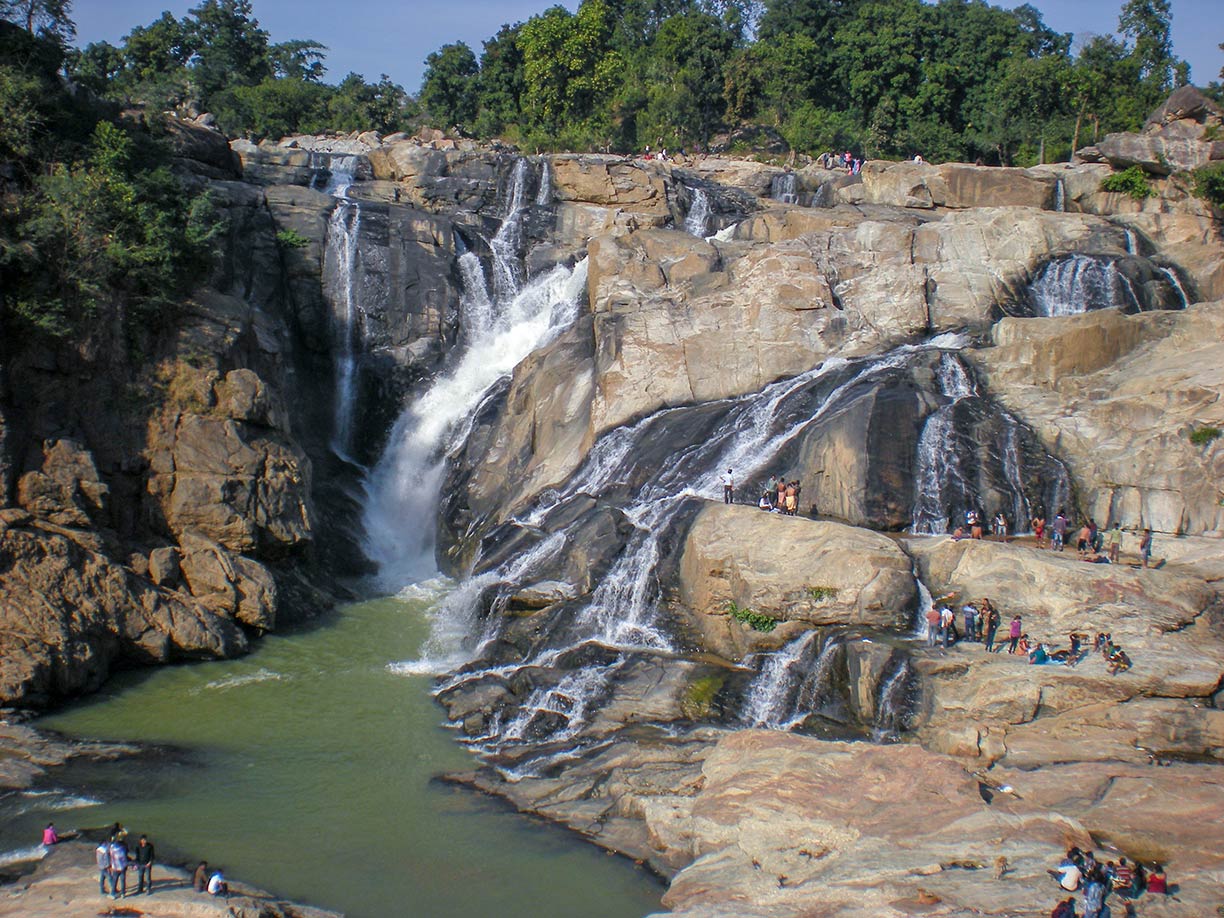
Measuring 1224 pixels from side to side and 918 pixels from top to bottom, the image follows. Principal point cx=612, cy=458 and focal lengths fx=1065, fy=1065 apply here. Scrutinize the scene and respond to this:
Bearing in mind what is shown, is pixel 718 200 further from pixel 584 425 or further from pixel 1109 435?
pixel 1109 435

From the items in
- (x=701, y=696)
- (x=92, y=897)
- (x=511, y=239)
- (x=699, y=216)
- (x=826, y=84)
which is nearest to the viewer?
(x=92, y=897)

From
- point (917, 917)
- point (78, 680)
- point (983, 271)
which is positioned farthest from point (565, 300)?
point (917, 917)

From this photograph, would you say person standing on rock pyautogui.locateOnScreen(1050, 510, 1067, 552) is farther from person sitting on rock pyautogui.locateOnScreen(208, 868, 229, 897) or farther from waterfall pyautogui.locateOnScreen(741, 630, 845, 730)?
person sitting on rock pyautogui.locateOnScreen(208, 868, 229, 897)

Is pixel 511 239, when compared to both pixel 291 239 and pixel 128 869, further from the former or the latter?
pixel 128 869

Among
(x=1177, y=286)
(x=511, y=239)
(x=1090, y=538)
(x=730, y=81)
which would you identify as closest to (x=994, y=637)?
(x=1090, y=538)

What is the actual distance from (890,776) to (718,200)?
37.0m

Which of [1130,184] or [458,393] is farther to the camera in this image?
[1130,184]

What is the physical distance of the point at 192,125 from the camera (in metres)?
45.4

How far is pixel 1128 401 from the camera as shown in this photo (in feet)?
93.6

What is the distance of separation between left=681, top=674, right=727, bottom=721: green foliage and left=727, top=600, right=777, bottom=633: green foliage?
5.94 ft

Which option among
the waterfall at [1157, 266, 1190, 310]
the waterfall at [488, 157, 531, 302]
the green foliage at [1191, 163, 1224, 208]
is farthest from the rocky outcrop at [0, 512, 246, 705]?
the green foliage at [1191, 163, 1224, 208]

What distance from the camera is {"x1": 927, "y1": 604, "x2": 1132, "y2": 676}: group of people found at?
2103 centimetres

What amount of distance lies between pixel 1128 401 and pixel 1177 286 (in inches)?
451

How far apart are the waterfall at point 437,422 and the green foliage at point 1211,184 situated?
82.6 feet
